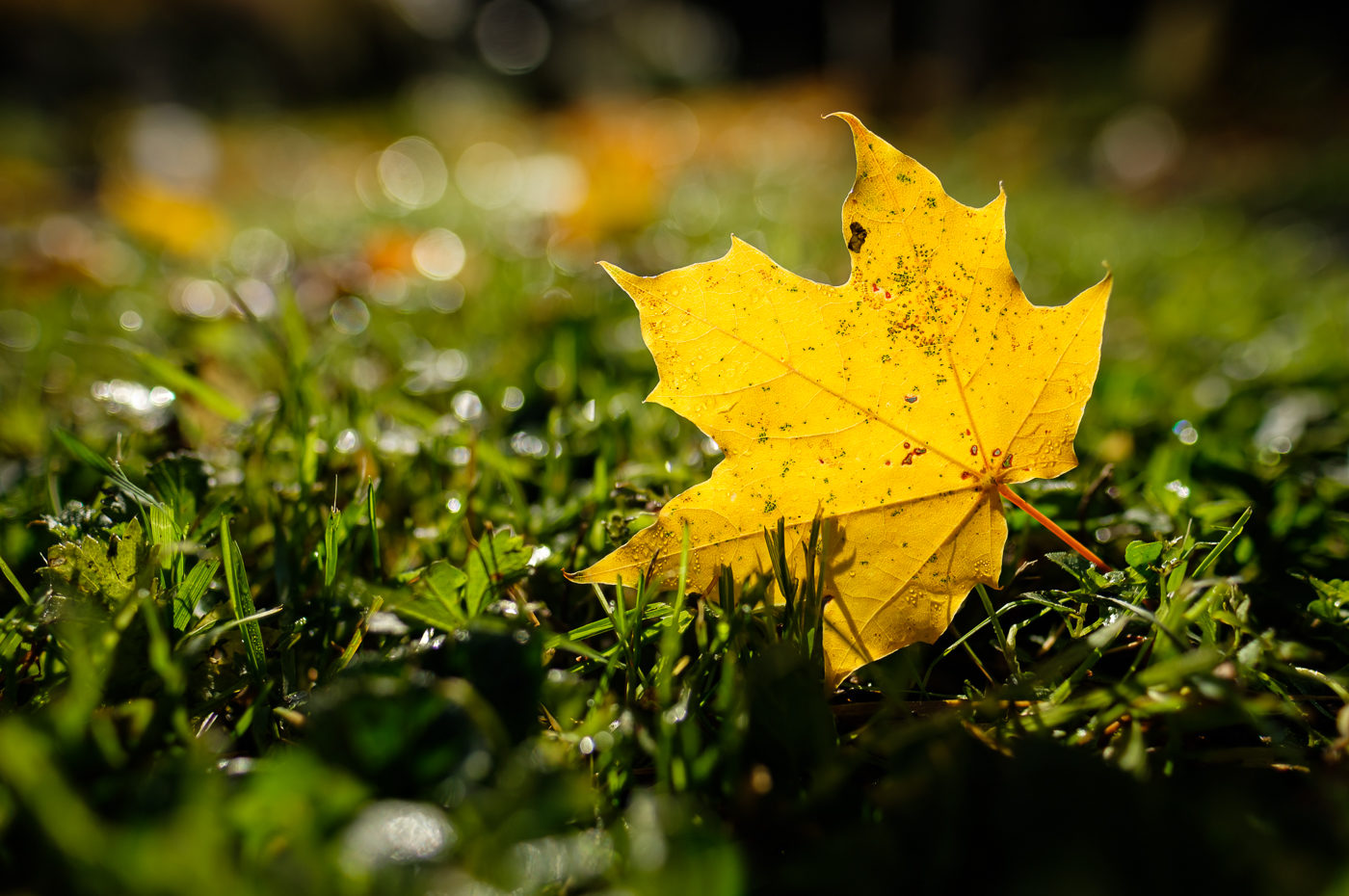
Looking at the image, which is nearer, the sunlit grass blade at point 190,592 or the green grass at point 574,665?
the green grass at point 574,665

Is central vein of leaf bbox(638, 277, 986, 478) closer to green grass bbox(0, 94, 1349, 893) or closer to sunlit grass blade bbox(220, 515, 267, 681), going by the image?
green grass bbox(0, 94, 1349, 893)

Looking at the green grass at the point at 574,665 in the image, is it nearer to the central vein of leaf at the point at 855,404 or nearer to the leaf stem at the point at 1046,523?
the leaf stem at the point at 1046,523

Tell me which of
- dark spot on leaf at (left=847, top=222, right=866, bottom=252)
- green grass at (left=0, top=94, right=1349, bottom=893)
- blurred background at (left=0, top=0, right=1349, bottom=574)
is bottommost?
green grass at (left=0, top=94, right=1349, bottom=893)

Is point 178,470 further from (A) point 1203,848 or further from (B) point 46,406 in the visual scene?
(A) point 1203,848

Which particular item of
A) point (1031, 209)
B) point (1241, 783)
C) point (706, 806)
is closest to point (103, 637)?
point (706, 806)

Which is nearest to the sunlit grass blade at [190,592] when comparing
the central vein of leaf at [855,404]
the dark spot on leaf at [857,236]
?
the central vein of leaf at [855,404]

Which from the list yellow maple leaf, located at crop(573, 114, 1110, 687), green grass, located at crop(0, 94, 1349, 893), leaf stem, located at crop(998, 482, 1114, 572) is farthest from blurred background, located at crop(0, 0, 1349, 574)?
yellow maple leaf, located at crop(573, 114, 1110, 687)
